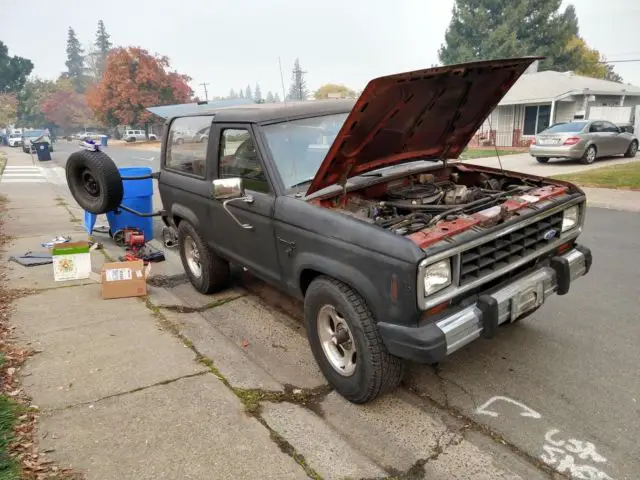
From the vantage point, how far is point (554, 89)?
24.0m

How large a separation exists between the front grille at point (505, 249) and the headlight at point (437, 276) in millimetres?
130

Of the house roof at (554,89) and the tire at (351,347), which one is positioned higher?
the house roof at (554,89)

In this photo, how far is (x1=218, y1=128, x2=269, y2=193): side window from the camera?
3689 mm

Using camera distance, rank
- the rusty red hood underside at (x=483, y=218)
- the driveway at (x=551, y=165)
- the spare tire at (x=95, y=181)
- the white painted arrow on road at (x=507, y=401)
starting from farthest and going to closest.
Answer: the driveway at (x=551, y=165), the spare tire at (x=95, y=181), the white painted arrow on road at (x=507, y=401), the rusty red hood underside at (x=483, y=218)

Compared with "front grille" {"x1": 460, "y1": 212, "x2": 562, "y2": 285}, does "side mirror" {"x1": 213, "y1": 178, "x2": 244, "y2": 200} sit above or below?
above

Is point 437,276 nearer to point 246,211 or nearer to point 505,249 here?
point 505,249

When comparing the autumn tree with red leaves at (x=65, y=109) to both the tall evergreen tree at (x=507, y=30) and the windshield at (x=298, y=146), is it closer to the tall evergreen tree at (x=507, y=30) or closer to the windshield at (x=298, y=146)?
the tall evergreen tree at (x=507, y=30)

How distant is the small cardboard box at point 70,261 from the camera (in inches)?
213

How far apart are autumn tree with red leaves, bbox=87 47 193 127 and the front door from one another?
155 ft

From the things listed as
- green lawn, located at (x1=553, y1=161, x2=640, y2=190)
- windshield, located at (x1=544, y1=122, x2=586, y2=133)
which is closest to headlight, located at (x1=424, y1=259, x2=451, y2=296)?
green lawn, located at (x1=553, y1=161, x2=640, y2=190)

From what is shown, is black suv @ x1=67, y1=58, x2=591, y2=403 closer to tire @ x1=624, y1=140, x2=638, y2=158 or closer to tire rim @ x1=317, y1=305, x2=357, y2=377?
tire rim @ x1=317, y1=305, x2=357, y2=377

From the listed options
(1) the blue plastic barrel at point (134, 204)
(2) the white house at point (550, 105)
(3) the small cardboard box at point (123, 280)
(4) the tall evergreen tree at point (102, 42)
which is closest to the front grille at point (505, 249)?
(3) the small cardboard box at point (123, 280)

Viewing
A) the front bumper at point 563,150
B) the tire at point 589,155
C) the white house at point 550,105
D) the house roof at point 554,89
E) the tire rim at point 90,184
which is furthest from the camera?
the house roof at point 554,89

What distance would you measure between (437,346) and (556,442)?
0.94 metres
